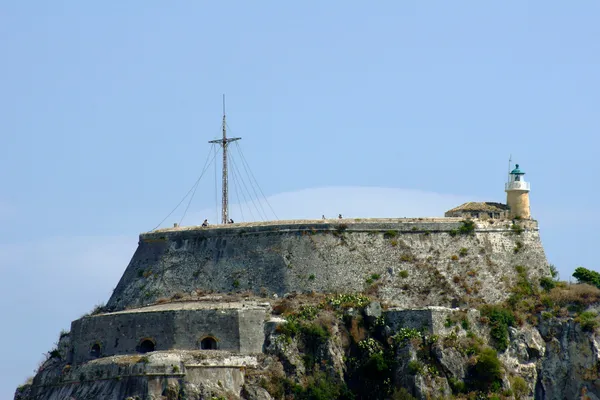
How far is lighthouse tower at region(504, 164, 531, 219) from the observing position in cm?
10031

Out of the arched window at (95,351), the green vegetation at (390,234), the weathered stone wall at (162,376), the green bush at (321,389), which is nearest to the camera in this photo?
the weathered stone wall at (162,376)

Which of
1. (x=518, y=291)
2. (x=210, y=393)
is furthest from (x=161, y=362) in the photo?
(x=518, y=291)

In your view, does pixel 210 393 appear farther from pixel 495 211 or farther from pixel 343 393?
pixel 495 211

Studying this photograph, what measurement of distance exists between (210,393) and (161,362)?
3008 millimetres

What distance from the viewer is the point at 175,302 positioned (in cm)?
9556

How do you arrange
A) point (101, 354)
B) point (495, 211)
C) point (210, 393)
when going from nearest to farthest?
point (210, 393) → point (101, 354) → point (495, 211)

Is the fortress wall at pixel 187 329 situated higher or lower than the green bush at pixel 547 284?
lower

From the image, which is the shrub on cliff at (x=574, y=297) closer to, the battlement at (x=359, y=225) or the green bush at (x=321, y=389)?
the battlement at (x=359, y=225)

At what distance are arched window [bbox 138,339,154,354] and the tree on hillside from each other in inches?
999

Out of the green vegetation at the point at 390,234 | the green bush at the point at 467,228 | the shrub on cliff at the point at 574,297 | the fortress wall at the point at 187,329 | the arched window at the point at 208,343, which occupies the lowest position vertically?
the arched window at the point at 208,343

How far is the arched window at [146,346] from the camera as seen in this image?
91.8m

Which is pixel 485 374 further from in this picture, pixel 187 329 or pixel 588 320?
pixel 187 329

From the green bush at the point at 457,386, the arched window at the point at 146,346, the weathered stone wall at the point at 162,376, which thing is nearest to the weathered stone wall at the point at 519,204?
the green bush at the point at 457,386

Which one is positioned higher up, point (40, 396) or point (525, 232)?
point (525, 232)
